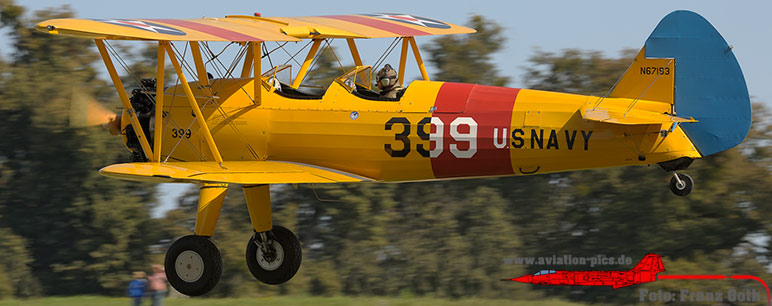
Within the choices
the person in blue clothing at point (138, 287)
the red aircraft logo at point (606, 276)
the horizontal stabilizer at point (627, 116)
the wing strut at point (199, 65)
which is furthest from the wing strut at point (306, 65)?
the red aircraft logo at point (606, 276)

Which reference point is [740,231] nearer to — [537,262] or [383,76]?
[537,262]

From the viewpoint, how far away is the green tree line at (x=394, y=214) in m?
30.3

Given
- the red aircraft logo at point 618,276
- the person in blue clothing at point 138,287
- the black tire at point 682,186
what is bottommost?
the red aircraft logo at point 618,276

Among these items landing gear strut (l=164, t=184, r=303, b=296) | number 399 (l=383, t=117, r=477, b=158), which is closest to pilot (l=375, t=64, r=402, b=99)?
number 399 (l=383, t=117, r=477, b=158)

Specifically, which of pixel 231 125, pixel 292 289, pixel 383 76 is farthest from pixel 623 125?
pixel 292 289

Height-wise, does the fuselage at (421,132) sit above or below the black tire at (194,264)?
above

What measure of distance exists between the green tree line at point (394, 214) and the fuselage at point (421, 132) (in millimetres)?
16993

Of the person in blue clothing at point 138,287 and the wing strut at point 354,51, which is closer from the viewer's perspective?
the wing strut at point 354,51

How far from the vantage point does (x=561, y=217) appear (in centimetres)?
3262

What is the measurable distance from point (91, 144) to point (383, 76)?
22.4 meters

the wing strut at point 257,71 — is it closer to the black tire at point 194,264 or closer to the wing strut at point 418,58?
the black tire at point 194,264

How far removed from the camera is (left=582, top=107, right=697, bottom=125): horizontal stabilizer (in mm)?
10906

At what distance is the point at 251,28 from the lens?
12.4 m

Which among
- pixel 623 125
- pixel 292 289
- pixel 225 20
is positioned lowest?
pixel 292 289
